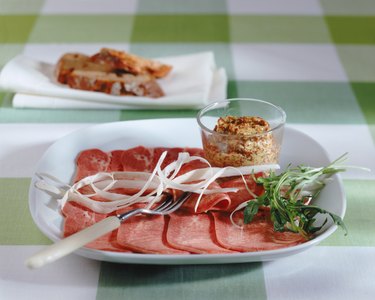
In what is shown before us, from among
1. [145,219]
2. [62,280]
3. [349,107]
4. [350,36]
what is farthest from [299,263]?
[350,36]

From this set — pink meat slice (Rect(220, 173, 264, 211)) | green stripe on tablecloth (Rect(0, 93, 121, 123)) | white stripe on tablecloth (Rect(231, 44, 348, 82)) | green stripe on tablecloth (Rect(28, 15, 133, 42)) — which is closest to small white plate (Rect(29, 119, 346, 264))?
pink meat slice (Rect(220, 173, 264, 211))

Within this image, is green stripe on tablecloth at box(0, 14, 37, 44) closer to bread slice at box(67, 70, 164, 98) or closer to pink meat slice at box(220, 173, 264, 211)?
bread slice at box(67, 70, 164, 98)

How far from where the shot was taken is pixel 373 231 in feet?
4.75

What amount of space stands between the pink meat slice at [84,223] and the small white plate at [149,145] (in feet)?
0.07

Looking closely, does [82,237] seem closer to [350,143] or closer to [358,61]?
[350,143]

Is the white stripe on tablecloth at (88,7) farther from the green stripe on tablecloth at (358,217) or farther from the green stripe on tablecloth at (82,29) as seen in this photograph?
the green stripe on tablecloth at (358,217)

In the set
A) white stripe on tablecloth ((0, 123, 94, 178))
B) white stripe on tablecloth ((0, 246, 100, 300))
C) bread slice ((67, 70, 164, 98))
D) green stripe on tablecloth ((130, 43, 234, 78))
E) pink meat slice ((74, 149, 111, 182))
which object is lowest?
white stripe on tablecloth ((0, 246, 100, 300))

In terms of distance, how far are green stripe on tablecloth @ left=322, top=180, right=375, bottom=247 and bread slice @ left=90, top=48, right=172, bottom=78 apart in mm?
775

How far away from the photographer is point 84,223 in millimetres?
1327

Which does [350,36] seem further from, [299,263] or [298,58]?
[299,263]

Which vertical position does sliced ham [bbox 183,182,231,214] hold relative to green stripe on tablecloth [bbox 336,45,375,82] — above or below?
below

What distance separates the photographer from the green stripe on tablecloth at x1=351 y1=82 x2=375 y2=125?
1973 millimetres

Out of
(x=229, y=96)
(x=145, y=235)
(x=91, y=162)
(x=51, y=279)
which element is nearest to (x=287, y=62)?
(x=229, y=96)

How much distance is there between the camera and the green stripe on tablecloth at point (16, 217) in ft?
4.67
